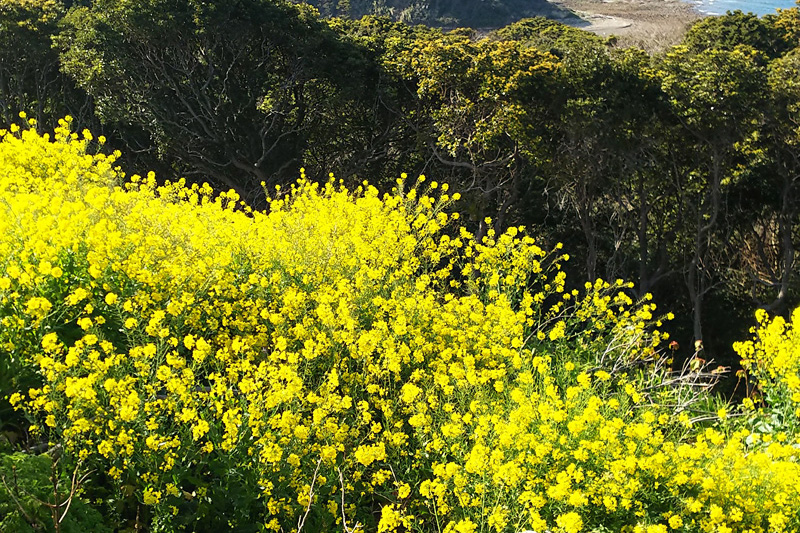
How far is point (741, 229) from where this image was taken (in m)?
10.3

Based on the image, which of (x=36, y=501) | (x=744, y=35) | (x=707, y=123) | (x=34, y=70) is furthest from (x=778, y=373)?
(x=34, y=70)

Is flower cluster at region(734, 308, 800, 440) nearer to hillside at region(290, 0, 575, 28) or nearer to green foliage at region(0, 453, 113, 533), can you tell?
green foliage at region(0, 453, 113, 533)

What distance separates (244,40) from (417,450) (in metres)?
8.51

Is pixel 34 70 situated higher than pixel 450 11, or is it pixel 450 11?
pixel 450 11

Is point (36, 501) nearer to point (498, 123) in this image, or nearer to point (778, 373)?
point (778, 373)

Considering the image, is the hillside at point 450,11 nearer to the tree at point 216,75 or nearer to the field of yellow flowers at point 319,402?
the tree at point 216,75

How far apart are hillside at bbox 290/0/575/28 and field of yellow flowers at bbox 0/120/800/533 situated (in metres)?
24.9

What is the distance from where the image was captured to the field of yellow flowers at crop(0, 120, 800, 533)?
277cm

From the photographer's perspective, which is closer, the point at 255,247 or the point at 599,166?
the point at 255,247

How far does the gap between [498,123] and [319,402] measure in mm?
6542

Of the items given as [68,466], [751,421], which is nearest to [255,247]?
[68,466]

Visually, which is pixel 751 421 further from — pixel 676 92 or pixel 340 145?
pixel 340 145

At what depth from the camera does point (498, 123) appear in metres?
8.85

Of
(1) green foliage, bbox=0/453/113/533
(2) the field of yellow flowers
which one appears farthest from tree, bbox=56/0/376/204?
(1) green foliage, bbox=0/453/113/533
